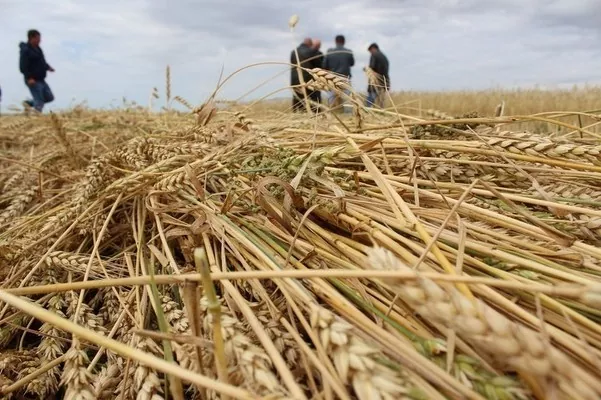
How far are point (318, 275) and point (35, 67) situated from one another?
8805mm

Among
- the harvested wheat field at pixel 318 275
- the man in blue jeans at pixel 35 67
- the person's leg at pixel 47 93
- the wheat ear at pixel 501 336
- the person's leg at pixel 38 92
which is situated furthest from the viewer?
the person's leg at pixel 47 93

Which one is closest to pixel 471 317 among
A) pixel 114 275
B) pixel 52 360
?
pixel 52 360

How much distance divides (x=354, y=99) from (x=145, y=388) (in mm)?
897

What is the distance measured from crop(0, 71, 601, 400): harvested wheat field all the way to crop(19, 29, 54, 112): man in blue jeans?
7374 millimetres

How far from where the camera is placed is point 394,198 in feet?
2.92

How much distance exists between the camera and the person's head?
7.58 m

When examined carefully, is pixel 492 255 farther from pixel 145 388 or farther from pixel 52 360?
pixel 52 360

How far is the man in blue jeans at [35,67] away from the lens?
756 cm

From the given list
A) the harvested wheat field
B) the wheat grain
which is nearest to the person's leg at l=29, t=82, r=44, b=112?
the harvested wheat field

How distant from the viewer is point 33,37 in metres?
7.60

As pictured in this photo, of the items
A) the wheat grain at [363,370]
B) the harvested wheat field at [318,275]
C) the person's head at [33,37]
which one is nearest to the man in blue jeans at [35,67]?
the person's head at [33,37]

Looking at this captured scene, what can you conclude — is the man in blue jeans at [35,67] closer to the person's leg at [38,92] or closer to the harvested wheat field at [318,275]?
the person's leg at [38,92]

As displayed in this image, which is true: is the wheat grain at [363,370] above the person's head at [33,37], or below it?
below

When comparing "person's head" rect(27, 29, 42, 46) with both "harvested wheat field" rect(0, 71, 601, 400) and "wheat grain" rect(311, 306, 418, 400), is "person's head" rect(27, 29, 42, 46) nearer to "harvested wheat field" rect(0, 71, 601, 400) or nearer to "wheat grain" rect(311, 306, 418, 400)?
"harvested wheat field" rect(0, 71, 601, 400)
